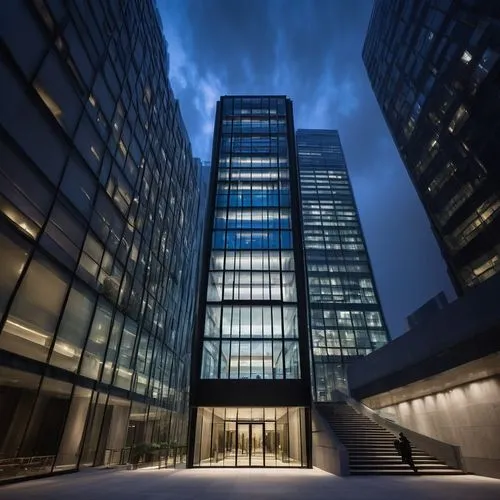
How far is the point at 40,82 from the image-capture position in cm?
1397

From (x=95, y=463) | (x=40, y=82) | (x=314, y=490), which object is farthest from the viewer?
(x=95, y=463)

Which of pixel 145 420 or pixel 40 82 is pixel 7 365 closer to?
pixel 40 82

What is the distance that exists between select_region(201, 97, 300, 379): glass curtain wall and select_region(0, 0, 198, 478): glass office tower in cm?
641

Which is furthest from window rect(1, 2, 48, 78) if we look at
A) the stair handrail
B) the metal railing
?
the stair handrail

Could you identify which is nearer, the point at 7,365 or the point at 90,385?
the point at 7,365

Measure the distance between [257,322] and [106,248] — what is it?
42.4 ft

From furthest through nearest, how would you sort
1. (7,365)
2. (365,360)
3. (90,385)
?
(365,360), (90,385), (7,365)

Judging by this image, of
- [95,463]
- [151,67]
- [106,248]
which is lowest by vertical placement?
[95,463]

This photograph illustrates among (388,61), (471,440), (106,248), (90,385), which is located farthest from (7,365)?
(388,61)

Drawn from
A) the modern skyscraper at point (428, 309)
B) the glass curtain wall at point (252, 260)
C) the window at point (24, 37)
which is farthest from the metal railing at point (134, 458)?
the modern skyscraper at point (428, 309)

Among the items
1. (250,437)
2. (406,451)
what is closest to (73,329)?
(250,437)

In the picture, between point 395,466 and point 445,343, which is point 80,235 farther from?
point 395,466

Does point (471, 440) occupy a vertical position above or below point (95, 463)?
above

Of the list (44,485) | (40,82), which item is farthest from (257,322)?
(40,82)
